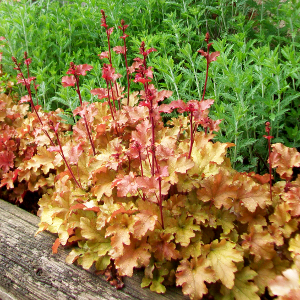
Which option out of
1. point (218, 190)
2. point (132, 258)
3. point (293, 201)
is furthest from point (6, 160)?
point (293, 201)

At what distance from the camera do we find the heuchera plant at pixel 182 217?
1530 millimetres

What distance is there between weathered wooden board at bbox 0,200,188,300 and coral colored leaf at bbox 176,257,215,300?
136mm

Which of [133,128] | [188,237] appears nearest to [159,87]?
[133,128]

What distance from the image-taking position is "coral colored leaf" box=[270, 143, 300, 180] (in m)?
1.80

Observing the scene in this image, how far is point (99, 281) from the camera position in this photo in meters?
1.69

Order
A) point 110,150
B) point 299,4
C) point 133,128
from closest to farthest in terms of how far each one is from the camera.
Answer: point 110,150, point 133,128, point 299,4

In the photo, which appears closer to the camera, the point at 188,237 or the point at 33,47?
the point at 188,237

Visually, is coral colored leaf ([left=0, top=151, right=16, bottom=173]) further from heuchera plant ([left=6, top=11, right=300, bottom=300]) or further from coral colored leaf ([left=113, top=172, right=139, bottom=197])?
coral colored leaf ([left=113, top=172, right=139, bottom=197])

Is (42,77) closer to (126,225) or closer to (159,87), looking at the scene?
(159,87)

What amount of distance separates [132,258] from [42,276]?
2.04ft

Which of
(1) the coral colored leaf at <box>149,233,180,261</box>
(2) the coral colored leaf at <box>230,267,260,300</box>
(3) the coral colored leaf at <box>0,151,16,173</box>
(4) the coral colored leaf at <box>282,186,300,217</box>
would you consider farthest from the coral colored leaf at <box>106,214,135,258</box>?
(3) the coral colored leaf at <box>0,151,16,173</box>

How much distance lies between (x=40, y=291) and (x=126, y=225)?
2.11 ft

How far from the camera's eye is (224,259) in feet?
4.94

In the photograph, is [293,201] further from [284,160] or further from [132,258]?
[132,258]
